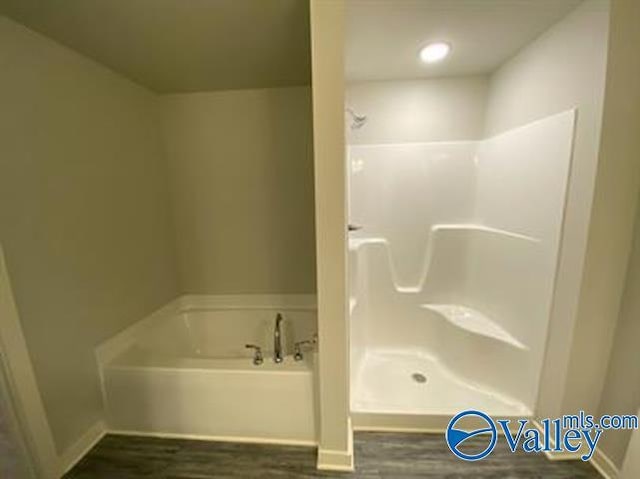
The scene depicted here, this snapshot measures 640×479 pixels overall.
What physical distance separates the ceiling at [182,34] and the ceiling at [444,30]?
33 centimetres

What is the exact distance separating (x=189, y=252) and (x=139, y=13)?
162cm

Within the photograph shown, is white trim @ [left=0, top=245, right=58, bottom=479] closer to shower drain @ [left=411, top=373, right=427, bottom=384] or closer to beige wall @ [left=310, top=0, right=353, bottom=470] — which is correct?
beige wall @ [left=310, top=0, right=353, bottom=470]

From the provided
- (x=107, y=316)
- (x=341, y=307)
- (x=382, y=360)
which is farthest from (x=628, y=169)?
(x=107, y=316)

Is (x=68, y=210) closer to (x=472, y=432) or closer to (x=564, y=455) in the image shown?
(x=472, y=432)

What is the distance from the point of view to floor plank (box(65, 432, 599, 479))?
1.33m

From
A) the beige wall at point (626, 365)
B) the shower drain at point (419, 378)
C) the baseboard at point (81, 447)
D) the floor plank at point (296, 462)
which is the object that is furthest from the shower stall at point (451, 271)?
the baseboard at point (81, 447)

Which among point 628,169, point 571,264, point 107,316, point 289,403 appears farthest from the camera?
point 107,316

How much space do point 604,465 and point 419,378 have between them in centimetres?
96

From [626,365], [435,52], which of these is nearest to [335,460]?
[626,365]

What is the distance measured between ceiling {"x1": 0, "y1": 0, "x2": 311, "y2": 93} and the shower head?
18.6 inches

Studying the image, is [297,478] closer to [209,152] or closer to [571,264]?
[571,264]

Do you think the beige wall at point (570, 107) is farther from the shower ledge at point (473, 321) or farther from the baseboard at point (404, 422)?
the baseboard at point (404, 422)

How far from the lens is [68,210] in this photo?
4.79 feet

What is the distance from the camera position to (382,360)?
2.26 m
